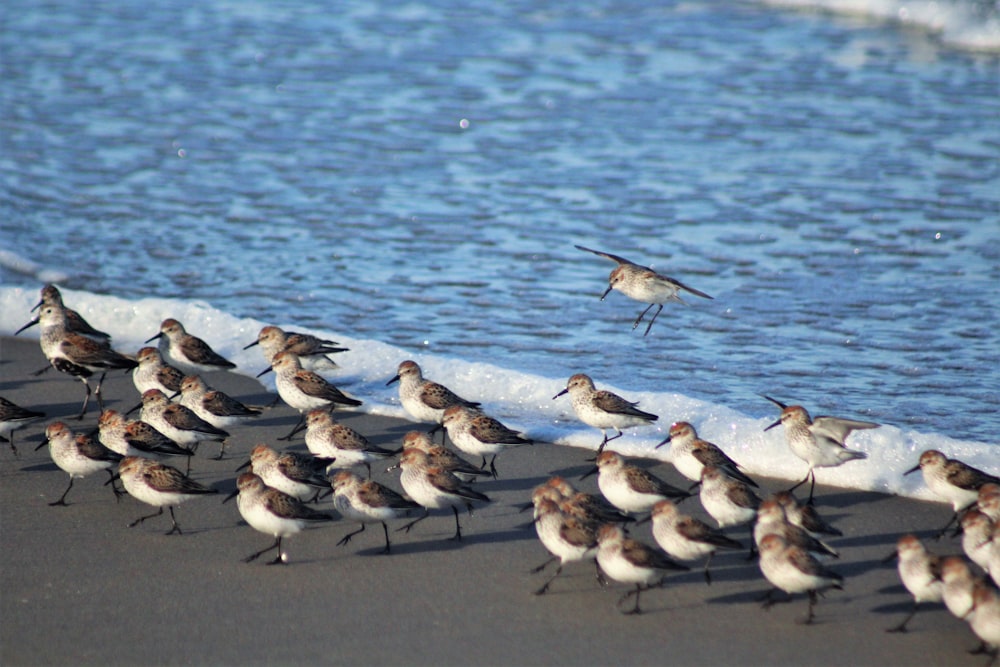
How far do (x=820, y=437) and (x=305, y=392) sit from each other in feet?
10.5

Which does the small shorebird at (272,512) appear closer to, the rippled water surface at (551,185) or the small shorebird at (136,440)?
the small shorebird at (136,440)

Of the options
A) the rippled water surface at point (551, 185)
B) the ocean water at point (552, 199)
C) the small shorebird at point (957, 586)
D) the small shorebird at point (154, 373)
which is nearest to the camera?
the small shorebird at point (957, 586)

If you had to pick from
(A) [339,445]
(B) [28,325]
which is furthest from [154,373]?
(A) [339,445]

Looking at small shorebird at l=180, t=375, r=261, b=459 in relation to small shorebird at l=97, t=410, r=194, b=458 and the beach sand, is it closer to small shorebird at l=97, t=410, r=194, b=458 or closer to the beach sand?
small shorebird at l=97, t=410, r=194, b=458

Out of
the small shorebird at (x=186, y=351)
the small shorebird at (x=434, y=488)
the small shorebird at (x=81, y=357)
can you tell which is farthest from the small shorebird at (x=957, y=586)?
the small shorebird at (x=81, y=357)

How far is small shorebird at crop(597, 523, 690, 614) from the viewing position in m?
5.32

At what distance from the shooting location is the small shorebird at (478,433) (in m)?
6.81

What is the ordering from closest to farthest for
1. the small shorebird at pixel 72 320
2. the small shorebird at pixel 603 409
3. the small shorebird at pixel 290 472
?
the small shorebird at pixel 290 472
the small shorebird at pixel 603 409
the small shorebird at pixel 72 320

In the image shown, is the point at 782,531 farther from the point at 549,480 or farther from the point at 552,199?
the point at 552,199

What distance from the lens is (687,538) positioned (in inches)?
220

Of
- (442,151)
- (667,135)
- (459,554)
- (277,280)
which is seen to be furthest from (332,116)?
(459,554)

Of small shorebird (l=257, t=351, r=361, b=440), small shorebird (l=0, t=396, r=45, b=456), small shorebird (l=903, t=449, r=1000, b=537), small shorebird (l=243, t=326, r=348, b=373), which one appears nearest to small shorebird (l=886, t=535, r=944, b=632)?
small shorebird (l=903, t=449, r=1000, b=537)

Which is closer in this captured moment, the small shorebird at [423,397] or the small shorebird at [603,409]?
the small shorebird at [603,409]

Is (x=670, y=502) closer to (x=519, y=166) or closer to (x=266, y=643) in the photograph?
(x=266, y=643)
